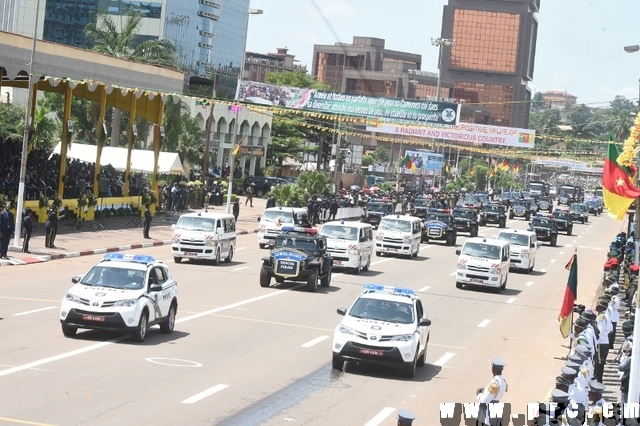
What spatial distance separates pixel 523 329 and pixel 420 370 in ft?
29.5

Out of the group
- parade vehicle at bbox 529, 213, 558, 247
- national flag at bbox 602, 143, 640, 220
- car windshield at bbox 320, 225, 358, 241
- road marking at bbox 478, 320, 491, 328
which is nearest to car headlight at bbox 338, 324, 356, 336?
national flag at bbox 602, 143, 640, 220

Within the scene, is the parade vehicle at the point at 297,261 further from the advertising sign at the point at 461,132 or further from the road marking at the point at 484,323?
the advertising sign at the point at 461,132

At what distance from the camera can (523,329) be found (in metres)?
30.6

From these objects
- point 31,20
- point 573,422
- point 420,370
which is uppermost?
point 31,20

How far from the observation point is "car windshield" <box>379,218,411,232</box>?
49.8 meters

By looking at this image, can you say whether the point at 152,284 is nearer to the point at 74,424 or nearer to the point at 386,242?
the point at 74,424

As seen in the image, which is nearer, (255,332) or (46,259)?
(255,332)

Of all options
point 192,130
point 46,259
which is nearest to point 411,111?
point 192,130

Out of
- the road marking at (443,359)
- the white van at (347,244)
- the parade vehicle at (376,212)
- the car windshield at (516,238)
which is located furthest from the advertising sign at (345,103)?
the road marking at (443,359)

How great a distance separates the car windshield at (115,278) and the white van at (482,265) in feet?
62.0

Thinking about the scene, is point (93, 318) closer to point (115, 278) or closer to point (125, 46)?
point (115, 278)

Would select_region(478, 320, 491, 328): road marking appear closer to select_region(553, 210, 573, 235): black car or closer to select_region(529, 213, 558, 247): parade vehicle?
select_region(529, 213, 558, 247): parade vehicle

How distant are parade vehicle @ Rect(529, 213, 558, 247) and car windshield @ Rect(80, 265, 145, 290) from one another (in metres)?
47.8

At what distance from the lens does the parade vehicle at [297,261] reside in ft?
111
